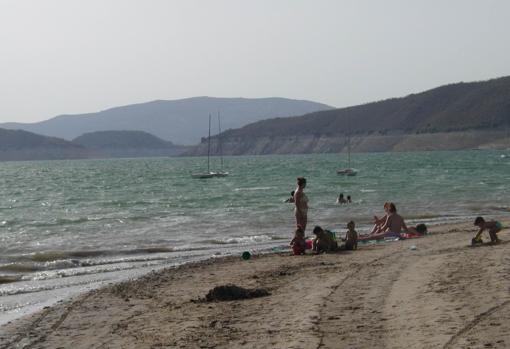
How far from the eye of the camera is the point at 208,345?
724 cm

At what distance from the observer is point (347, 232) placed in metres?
15.3

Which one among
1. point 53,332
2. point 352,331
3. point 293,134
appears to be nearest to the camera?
point 352,331

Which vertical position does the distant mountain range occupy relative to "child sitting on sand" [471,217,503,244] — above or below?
above

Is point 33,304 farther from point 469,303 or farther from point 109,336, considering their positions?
point 469,303

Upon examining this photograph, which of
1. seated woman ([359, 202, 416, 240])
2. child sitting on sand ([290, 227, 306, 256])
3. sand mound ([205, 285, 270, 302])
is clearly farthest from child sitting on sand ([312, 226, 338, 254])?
sand mound ([205, 285, 270, 302])

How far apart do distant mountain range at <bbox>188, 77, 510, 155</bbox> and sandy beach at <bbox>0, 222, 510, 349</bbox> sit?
142548 mm

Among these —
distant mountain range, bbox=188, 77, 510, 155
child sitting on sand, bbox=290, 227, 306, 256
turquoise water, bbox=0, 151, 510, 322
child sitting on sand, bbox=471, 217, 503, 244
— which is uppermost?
distant mountain range, bbox=188, 77, 510, 155

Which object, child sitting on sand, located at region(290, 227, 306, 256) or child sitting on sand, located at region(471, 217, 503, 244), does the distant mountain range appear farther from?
child sitting on sand, located at region(290, 227, 306, 256)

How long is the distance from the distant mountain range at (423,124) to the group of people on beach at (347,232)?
447ft

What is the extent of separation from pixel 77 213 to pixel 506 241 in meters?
21.6

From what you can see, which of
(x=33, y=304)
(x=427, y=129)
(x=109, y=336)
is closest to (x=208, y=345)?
(x=109, y=336)

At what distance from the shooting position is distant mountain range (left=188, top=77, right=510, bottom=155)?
156000 millimetres

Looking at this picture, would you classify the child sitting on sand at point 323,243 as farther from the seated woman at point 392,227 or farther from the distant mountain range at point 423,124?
the distant mountain range at point 423,124

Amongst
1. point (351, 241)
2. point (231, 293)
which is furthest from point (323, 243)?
point (231, 293)
